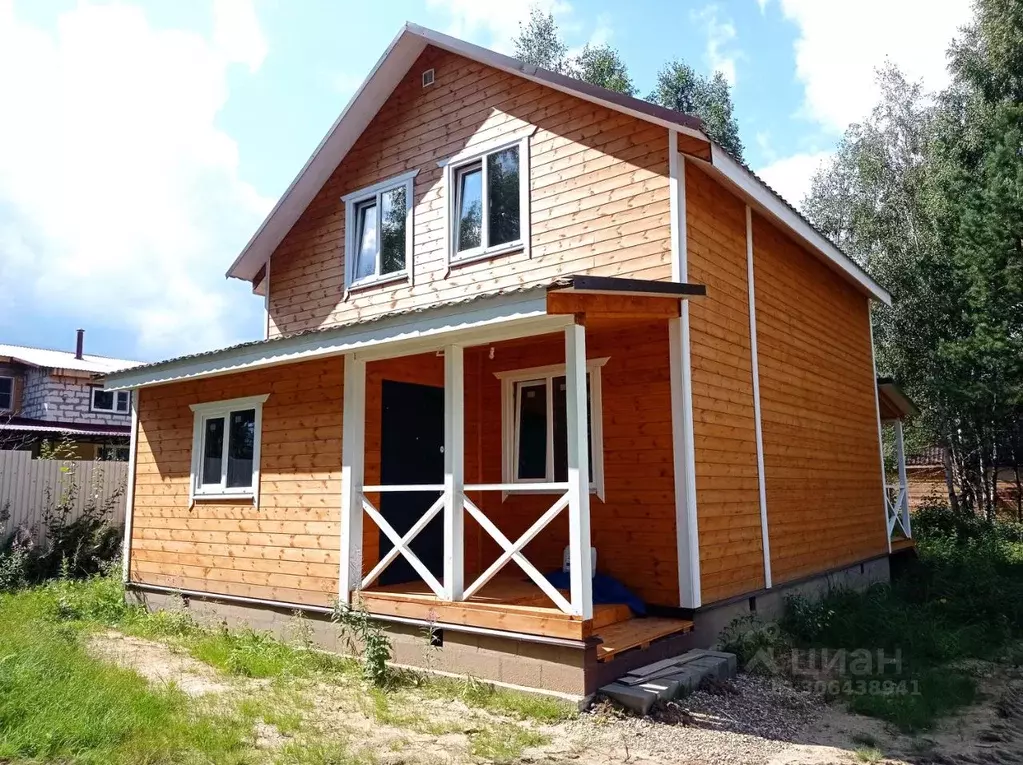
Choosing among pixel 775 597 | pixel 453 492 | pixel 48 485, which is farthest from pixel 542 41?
pixel 453 492

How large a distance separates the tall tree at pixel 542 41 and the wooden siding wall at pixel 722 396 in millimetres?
21959

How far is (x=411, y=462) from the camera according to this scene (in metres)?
8.87

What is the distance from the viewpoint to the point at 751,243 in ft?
31.0

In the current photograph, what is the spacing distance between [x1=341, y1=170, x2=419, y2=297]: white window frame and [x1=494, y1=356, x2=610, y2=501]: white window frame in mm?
2396

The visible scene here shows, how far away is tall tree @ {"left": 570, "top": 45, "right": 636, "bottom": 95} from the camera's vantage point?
92.8 feet

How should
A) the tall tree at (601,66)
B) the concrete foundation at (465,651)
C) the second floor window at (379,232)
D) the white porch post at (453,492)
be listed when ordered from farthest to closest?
the tall tree at (601,66), the second floor window at (379,232), the white porch post at (453,492), the concrete foundation at (465,651)

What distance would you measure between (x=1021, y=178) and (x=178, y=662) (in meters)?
18.7

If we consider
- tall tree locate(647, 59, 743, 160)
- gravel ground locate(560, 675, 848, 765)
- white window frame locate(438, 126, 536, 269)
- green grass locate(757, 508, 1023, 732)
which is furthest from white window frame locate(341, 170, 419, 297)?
tall tree locate(647, 59, 743, 160)

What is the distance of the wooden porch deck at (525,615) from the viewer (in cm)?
608

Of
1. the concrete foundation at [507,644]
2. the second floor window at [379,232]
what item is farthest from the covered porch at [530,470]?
the second floor window at [379,232]

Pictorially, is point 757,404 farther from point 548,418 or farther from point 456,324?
point 456,324

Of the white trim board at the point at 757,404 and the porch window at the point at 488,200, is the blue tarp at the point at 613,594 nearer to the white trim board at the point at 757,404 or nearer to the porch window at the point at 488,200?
the white trim board at the point at 757,404

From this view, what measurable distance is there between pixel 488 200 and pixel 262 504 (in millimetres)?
4656

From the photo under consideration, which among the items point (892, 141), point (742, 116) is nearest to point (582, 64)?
point (742, 116)
